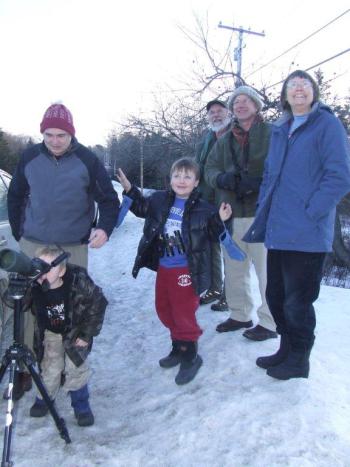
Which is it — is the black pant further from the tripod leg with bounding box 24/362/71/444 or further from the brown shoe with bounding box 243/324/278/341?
the tripod leg with bounding box 24/362/71/444

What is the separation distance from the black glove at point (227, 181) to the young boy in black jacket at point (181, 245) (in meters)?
0.29

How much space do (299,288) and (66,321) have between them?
1529 mm

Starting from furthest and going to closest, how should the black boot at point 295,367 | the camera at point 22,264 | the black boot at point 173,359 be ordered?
the black boot at point 173,359 → the black boot at point 295,367 → the camera at point 22,264

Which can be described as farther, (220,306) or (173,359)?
(220,306)

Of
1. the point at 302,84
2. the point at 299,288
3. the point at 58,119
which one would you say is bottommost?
the point at 299,288

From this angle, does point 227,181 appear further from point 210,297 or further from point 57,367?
point 57,367

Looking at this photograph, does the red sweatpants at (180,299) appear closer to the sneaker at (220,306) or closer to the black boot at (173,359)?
the black boot at (173,359)

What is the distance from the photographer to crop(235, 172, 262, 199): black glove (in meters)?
3.53

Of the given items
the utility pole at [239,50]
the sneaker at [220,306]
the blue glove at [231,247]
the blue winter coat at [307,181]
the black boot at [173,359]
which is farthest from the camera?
the utility pole at [239,50]

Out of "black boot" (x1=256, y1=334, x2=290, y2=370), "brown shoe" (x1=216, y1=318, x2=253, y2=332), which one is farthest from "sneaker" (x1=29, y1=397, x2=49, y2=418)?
"brown shoe" (x1=216, y1=318, x2=253, y2=332)

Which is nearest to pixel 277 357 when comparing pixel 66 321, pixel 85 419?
pixel 85 419

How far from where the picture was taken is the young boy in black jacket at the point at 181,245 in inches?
131

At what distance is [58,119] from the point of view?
10.0ft

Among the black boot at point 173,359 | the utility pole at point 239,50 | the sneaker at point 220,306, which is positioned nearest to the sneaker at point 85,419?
the black boot at point 173,359
